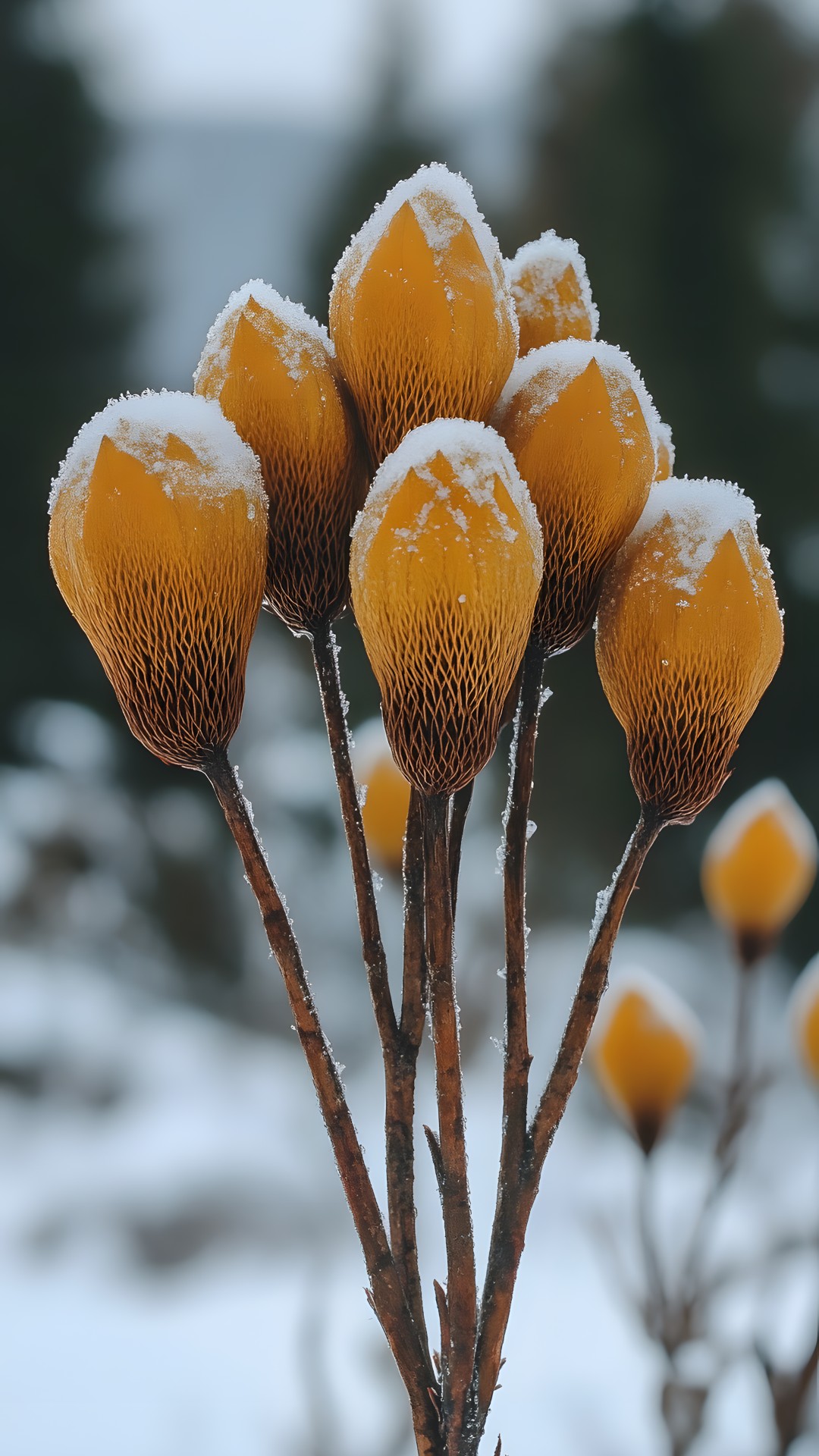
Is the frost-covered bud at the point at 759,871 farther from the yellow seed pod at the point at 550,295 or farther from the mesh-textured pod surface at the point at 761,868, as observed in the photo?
the yellow seed pod at the point at 550,295

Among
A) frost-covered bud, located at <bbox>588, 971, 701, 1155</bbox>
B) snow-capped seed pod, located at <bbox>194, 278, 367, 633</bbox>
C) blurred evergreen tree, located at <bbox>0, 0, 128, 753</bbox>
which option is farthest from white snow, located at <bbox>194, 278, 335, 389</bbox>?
blurred evergreen tree, located at <bbox>0, 0, 128, 753</bbox>

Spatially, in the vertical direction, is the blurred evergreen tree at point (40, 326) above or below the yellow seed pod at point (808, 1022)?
above

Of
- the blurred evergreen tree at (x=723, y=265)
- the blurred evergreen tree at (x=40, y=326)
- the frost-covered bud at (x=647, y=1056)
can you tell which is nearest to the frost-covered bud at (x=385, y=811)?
the frost-covered bud at (x=647, y=1056)

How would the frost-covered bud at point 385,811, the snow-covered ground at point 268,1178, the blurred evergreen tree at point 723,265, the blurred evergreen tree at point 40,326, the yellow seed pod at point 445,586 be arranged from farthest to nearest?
the blurred evergreen tree at point 40,326
the blurred evergreen tree at point 723,265
the snow-covered ground at point 268,1178
the frost-covered bud at point 385,811
the yellow seed pod at point 445,586

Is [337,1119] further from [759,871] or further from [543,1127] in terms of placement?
[759,871]

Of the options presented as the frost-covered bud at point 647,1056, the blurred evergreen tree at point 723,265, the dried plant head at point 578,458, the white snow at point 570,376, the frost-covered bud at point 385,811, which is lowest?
the frost-covered bud at point 647,1056

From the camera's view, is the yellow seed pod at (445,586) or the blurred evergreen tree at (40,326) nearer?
the yellow seed pod at (445,586)

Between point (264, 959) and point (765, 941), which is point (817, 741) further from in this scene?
point (765, 941)

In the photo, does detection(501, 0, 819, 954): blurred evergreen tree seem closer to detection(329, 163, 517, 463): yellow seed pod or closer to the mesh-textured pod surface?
the mesh-textured pod surface
